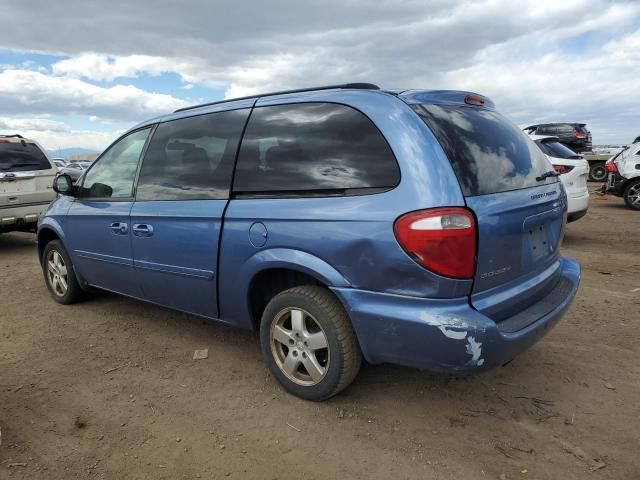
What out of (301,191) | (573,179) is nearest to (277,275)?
(301,191)

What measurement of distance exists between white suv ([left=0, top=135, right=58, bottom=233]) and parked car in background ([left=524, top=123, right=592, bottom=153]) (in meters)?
18.7

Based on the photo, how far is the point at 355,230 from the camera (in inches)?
99.9

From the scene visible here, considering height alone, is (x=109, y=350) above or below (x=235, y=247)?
below

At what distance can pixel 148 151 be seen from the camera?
3.91 metres

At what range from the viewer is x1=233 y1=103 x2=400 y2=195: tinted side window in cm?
262

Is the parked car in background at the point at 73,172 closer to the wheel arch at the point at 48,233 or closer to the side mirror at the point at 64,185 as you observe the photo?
the side mirror at the point at 64,185

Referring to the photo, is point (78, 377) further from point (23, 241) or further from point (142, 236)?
point (23, 241)

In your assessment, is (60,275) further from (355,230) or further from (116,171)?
(355,230)

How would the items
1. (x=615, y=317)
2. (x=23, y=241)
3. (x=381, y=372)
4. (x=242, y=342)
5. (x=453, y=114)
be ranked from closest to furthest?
(x=453, y=114) < (x=381, y=372) < (x=242, y=342) < (x=615, y=317) < (x=23, y=241)

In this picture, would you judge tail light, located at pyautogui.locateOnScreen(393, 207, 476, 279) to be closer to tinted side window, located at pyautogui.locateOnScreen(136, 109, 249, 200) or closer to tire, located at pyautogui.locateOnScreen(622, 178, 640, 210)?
tinted side window, located at pyautogui.locateOnScreen(136, 109, 249, 200)

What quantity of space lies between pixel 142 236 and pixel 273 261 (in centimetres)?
136

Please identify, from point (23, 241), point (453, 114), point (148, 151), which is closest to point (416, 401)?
point (453, 114)

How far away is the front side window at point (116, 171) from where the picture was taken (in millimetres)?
4020

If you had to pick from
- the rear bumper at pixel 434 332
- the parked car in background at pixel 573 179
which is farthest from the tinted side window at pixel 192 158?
the parked car in background at pixel 573 179
